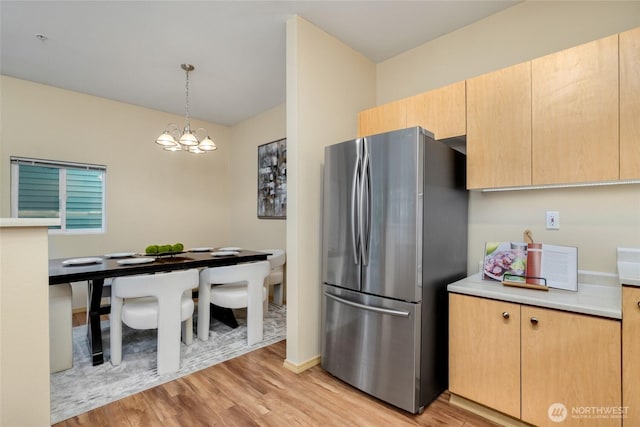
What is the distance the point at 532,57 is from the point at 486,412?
94.7 inches

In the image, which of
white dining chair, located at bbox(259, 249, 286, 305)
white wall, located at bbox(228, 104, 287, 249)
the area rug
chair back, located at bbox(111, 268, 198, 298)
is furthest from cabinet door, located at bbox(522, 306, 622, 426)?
white wall, located at bbox(228, 104, 287, 249)

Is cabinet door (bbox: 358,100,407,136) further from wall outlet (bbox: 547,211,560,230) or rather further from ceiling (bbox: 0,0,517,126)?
wall outlet (bbox: 547,211,560,230)

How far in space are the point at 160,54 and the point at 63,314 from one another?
249 centimetres

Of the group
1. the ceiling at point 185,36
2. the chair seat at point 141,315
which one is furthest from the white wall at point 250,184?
the chair seat at point 141,315

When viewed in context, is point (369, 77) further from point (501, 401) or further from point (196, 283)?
point (501, 401)

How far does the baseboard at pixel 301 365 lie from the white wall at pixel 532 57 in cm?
147

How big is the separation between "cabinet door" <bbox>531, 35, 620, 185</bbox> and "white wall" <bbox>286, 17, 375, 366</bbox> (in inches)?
58.4

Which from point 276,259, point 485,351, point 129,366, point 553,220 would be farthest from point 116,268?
point 553,220

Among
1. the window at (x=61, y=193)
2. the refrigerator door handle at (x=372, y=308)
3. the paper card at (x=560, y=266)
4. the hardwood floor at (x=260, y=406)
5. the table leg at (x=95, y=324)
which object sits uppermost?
the window at (x=61, y=193)

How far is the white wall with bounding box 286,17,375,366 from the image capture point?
2.39 metres

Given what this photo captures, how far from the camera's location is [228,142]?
5.40 m

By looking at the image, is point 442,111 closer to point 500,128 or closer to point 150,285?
point 500,128

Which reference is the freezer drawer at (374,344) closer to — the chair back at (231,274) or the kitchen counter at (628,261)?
the chair back at (231,274)

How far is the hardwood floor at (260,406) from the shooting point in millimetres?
1791
